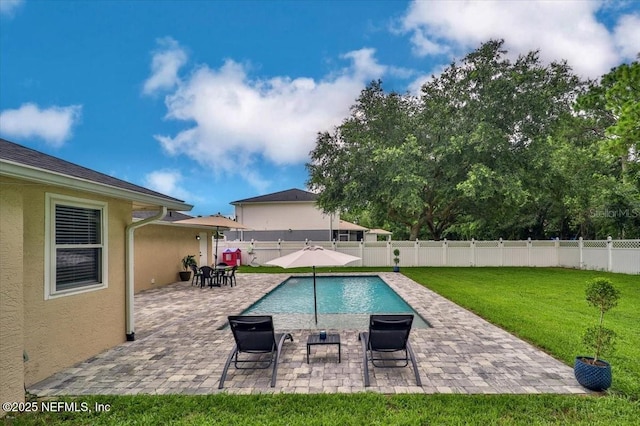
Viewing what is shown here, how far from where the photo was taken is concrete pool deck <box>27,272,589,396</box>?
14.2 feet

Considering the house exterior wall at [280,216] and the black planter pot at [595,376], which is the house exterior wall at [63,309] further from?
the house exterior wall at [280,216]

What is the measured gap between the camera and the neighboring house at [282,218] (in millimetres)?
25484

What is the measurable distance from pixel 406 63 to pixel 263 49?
8.57 m

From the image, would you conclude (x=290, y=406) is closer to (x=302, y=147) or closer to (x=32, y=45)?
(x=32, y=45)

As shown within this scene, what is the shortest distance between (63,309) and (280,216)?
815 inches

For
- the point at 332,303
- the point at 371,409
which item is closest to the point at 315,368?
the point at 371,409

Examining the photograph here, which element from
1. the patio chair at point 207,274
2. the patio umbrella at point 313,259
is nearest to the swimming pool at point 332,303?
the patio umbrella at point 313,259

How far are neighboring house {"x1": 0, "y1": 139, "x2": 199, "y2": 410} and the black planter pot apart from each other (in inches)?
278

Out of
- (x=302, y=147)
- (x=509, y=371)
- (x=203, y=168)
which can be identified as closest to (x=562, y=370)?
(x=509, y=371)

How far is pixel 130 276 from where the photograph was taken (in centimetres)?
637

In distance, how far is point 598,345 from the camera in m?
4.33

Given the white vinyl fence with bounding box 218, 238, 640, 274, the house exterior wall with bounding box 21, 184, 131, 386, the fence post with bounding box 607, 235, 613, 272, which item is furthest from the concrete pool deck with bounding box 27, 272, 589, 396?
the fence post with bounding box 607, 235, 613, 272

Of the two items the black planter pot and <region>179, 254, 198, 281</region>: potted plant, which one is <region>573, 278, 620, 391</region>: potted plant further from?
<region>179, 254, 198, 281</region>: potted plant

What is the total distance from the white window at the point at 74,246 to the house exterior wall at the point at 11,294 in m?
1.08
